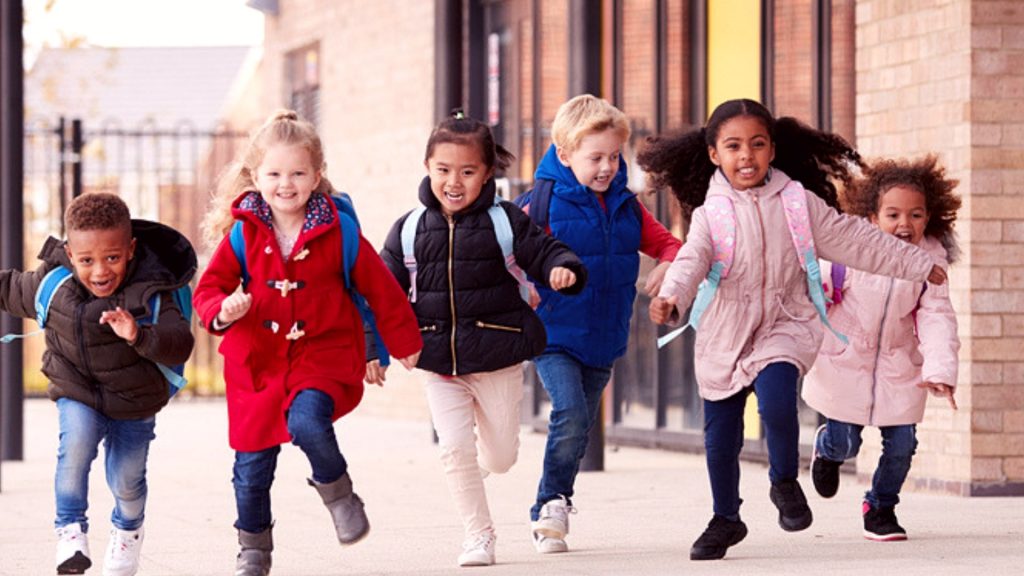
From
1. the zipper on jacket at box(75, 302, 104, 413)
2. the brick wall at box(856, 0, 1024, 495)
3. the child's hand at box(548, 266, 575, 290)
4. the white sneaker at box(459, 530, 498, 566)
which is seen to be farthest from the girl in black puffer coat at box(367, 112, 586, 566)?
the brick wall at box(856, 0, 1024, 495)

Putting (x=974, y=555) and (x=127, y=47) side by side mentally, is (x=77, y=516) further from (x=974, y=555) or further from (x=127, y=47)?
(x=127, y=47)

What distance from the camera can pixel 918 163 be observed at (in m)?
7.92

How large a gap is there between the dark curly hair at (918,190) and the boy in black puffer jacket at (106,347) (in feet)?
8.70

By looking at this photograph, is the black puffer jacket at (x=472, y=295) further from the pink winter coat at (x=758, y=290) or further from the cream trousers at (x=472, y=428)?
the pink winter coat at (x=758, y=290)

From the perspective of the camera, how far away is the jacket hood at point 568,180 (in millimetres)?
7750

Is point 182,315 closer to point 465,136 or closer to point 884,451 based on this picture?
point 465,136

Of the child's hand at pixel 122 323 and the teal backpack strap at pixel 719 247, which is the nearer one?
the child's hand at pixel 122 323

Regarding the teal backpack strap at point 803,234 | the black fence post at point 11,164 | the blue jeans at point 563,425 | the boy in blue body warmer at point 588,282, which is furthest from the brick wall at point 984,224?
the black fence post at point 11,164

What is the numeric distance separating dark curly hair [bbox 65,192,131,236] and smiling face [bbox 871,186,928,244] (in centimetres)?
288

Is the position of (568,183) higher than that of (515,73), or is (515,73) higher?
(515,73)

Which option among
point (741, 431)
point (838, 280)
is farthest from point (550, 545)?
point (838, 280)

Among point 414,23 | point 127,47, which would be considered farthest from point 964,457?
point 127,47

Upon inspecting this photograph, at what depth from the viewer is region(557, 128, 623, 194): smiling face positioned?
25.3ft

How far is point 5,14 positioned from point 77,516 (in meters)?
5.90
